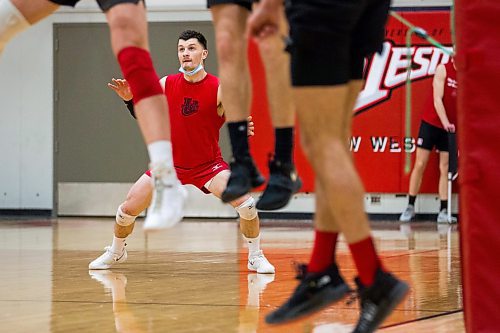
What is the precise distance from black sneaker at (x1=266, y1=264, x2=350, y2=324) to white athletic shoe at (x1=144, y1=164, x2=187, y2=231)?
0.53 metres

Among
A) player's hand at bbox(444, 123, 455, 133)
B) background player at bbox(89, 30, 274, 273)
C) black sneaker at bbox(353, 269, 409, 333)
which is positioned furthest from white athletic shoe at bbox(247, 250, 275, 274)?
player's hand at bbox(444, 123, 455, 133)

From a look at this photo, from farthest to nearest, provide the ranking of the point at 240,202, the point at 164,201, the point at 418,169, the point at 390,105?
the point at 390,105, the point at 418,169, the point at 240,202, the point at 164,201

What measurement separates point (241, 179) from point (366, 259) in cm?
67

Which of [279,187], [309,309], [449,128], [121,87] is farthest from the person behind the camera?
[449,128]

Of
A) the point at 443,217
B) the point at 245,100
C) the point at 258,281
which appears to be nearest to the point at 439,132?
the point at 443,217

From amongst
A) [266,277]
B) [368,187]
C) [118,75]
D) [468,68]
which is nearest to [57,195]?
[118,75]

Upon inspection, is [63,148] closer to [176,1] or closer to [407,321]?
[176,1]

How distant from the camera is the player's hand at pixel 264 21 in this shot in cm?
345

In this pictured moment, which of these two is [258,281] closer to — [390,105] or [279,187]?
[279,187]

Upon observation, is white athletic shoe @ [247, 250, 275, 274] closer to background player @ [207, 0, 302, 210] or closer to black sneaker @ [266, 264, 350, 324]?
background player @ [207, 0, 302, 210]

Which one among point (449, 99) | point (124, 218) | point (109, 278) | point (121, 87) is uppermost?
point (449, 99)

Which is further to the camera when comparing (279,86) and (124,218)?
(124,218)

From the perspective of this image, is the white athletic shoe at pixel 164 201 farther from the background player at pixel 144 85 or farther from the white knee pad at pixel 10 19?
the white knee pad at pixel 10 19

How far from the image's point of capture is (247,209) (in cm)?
768
